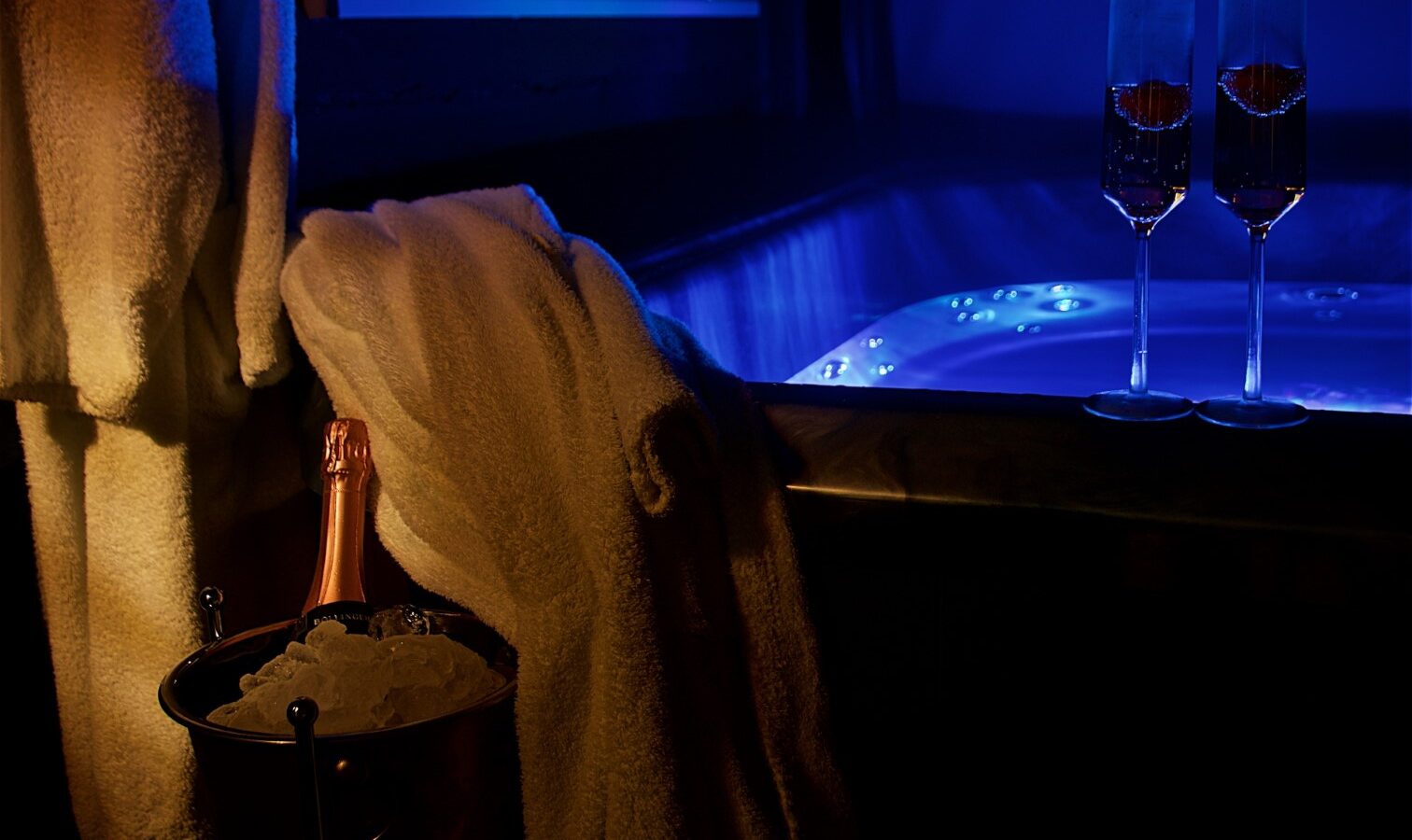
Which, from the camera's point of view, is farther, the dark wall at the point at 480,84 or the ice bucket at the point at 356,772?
the dark wall at the point at 480,84

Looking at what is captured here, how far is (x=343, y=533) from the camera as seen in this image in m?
0.76

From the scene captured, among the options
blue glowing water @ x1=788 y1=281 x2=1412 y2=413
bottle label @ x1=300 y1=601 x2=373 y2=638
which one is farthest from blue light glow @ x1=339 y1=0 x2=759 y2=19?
bottle label @ x1=300 y1=601 x2=373 y2=638

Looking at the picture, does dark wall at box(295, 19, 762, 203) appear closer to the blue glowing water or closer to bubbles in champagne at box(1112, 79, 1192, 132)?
the blue glowing water

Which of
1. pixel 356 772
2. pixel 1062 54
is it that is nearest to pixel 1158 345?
pixel 1062 54

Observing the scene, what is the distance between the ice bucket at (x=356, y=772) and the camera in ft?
2.14

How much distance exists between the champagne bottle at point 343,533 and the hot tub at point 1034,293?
0.50m

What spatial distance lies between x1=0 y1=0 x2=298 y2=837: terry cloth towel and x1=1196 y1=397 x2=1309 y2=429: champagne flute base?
1.89ft

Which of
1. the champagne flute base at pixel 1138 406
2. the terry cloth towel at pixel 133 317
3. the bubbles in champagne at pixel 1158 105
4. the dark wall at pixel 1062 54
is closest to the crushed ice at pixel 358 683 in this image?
the terry cloth towel at pixel 133 317

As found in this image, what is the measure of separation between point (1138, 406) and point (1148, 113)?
0.17 metres

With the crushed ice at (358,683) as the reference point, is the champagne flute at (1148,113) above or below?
above

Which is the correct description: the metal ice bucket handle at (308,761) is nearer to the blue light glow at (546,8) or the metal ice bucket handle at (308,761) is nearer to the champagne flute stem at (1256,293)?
the champagne flute stem at (1256,293)

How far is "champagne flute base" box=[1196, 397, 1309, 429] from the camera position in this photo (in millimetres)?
722

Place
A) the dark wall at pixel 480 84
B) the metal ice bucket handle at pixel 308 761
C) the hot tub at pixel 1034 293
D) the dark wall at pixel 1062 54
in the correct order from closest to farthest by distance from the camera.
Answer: the metal ice bucket handle at pixel 308 761, the dark wall at pixel 480 84, the hot tub at pixel 1034 293, the dark wall at pixel 1062 54

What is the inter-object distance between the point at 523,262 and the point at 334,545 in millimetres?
208
